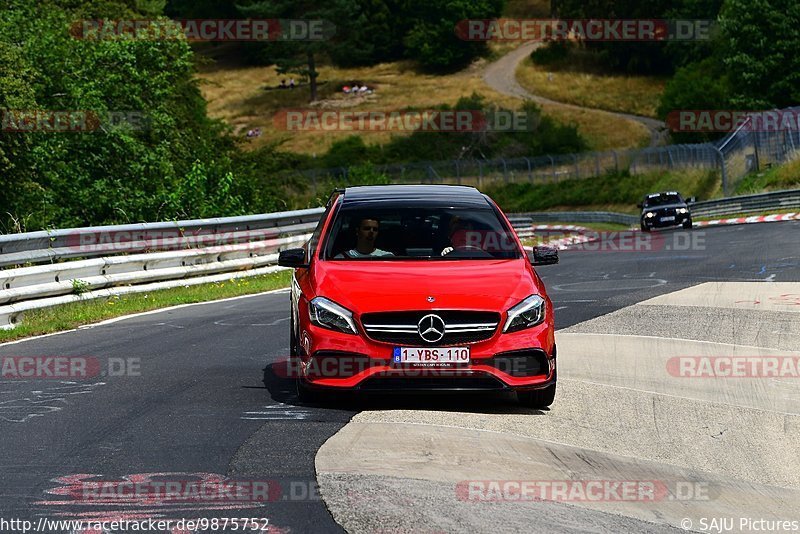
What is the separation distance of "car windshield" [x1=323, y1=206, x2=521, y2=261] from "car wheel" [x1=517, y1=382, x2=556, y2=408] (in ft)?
3.75

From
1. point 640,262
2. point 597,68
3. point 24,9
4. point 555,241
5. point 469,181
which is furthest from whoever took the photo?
point 597,68

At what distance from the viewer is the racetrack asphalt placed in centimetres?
677

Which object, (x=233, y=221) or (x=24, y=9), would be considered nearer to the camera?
(x=233, y=221)

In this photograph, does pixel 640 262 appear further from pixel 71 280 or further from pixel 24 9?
pixel 24 9

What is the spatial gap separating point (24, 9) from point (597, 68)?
86971mm

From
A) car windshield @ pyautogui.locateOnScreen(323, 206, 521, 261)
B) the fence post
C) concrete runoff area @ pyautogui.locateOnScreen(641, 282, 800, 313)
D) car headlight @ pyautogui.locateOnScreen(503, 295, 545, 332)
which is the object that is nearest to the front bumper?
the fence post

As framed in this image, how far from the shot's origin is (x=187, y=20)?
140 metres

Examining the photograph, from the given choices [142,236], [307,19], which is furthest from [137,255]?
[307,19]

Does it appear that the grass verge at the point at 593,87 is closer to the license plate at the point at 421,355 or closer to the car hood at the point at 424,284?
the car hood at the point at 424,284

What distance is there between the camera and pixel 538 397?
9719mm

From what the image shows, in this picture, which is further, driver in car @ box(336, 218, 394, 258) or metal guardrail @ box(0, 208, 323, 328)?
metal guardrail @ box(0, 208, 323, 328)

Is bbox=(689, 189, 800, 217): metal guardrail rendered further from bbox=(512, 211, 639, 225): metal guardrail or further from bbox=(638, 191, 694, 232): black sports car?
bbox=(638, 191, 694, 232): black sports car

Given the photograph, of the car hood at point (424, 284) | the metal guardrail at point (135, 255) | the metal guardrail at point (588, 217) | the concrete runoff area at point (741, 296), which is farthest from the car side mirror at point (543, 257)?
the metal guardrail at point (588, 217)

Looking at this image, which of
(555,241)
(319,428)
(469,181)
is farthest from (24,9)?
(469,181)
